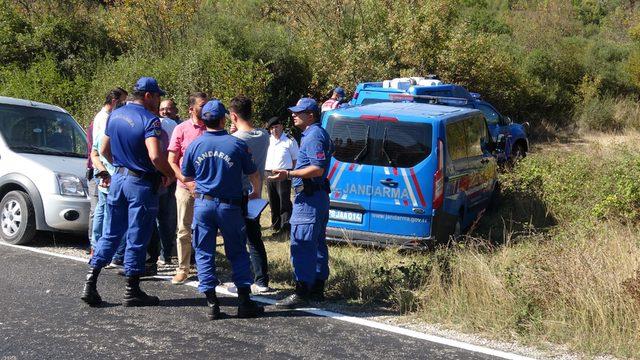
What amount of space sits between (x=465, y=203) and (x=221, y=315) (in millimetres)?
4774

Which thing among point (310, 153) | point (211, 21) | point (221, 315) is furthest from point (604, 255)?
point (211, 21)

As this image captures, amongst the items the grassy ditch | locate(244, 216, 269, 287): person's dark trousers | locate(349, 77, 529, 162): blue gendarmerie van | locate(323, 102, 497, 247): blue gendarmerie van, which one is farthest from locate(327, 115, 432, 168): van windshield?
locate(349, 77, 529, 162): blue gendarmerie van

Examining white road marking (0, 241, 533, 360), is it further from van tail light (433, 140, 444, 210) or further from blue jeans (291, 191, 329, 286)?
van tail light (433, 140, 444, 210)

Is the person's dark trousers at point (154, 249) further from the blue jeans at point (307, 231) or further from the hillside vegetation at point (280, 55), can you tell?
the hillside vegetation at point (280, 55)

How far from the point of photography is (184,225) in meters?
8.07

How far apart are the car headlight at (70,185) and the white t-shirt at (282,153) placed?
7.77 ft

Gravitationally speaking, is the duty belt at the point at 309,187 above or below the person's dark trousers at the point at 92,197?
above

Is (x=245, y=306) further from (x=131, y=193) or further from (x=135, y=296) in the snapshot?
(x=131, y=193)

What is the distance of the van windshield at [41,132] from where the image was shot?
33.9ft

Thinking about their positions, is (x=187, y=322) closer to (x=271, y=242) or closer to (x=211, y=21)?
(x=271, y=242)

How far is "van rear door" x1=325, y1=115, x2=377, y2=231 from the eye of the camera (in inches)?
384

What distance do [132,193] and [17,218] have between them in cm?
333

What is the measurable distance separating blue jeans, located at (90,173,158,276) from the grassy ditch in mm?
1574

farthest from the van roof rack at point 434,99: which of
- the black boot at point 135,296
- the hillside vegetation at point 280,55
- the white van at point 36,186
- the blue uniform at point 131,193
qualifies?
the black boot at point 135,296
